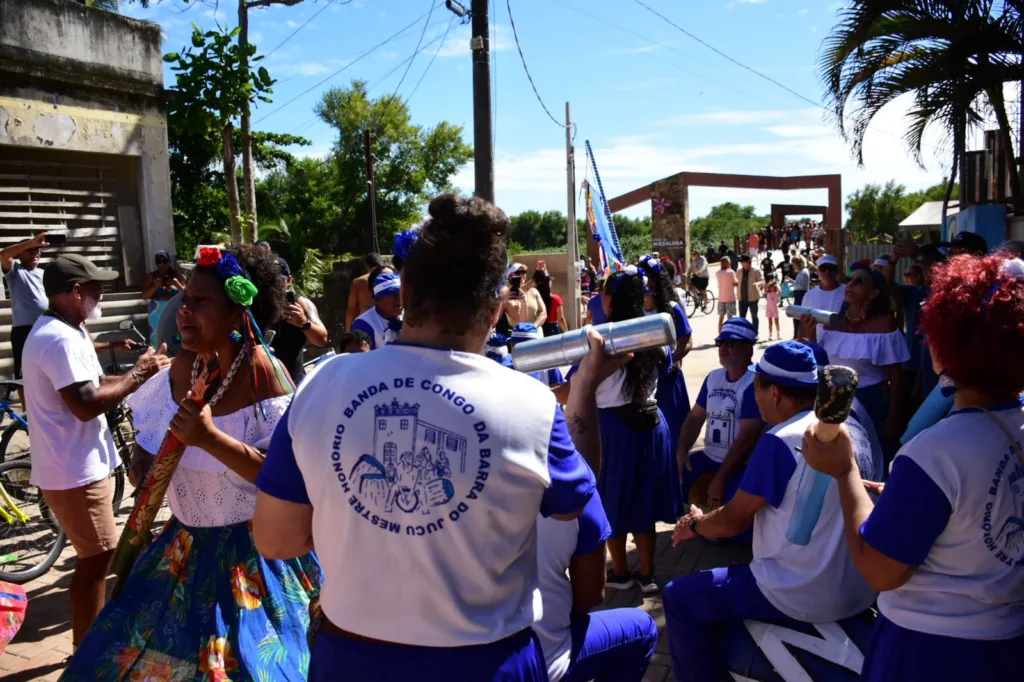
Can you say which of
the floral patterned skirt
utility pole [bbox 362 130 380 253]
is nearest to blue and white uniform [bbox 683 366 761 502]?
the floral patterned skirt

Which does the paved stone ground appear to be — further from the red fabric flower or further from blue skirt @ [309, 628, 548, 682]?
the red fabric flower

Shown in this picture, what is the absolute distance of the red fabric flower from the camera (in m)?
2.67

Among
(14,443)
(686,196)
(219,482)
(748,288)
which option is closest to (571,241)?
(748,288)

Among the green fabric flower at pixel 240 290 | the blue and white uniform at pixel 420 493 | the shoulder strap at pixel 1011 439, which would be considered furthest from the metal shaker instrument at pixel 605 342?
the green fabric flower at pixel 240 290

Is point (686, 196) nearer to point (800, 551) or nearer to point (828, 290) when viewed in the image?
point (828, 290)

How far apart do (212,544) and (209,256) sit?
946mm

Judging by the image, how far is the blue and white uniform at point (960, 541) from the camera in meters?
1.81

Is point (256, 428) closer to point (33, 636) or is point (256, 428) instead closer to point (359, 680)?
point (359, 680)


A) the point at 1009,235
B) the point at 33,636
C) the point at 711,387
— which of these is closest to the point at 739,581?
the point at 711,387

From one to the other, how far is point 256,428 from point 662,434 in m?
2.54

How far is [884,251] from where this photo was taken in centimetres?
1795

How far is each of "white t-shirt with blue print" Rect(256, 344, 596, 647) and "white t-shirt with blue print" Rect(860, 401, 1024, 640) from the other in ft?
2.70

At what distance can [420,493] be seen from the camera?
5.22 ft

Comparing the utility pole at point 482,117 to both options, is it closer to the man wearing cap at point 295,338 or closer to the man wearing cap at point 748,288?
the man wearing cap at point 295,338
